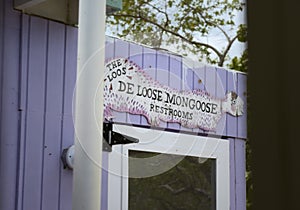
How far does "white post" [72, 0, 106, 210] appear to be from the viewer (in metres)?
2.10

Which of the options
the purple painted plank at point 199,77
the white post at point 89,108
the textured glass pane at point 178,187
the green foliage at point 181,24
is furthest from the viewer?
the green foliage at point 181,24

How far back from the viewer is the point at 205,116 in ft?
11.9

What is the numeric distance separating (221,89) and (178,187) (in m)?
0.79

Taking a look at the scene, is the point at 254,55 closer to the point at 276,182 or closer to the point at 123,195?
the point at 276,182

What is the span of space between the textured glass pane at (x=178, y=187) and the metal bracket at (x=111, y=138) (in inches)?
8.1

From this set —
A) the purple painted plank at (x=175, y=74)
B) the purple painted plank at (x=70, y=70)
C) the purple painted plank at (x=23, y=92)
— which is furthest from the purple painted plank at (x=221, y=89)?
the purple painted plank at (x=23, y=92)

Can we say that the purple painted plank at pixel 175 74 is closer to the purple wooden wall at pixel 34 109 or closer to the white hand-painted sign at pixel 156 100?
the white hand-painted sign at pixel 156 100

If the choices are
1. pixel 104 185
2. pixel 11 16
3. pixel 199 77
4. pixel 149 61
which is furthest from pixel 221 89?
pixel 11 16

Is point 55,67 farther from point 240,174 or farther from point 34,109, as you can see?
point 240,174

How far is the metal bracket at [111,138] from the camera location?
286 centimetres

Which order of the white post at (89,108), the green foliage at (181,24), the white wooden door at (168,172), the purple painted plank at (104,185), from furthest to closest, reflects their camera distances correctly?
1. the green foliage at (181,24)
2. the white wooden door at (168,172)
3. the purple painted plank at (104,185)
4. the white post at (89,108)

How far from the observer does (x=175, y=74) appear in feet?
11.2

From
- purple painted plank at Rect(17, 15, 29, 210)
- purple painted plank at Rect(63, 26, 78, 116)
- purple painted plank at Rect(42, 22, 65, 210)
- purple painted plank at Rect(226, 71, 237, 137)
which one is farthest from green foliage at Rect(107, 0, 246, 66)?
purple painted plank at Rect(17, 15, 29, 210)

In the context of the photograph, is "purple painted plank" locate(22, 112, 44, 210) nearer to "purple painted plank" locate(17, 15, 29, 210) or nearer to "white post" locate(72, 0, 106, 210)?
"purple painted plank" locate(17, 15, 29, 210)
